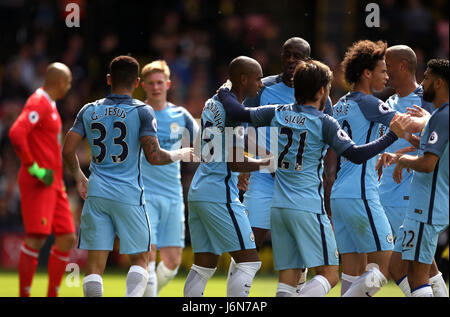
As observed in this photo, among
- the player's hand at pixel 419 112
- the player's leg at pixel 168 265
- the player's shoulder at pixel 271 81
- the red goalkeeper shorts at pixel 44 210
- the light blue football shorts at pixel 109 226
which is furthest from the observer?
the player's leg at pixel 168 265

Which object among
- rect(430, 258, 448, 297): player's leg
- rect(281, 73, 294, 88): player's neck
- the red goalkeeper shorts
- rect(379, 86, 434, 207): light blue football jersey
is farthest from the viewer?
the red goalkeeper shorts

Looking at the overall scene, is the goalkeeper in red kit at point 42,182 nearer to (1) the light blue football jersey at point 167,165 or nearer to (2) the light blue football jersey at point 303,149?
(1) the light blue football jersey at point 167,165

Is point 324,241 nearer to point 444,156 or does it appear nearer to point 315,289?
point 315,289

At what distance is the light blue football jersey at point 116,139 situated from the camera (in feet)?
20.5

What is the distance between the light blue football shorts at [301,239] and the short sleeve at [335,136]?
1.73ft

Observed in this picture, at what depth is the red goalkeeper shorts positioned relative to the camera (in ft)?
26.4

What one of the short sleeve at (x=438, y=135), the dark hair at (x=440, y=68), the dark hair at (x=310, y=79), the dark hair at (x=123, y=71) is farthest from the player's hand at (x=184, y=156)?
the dark hair at (x=440, y=68)

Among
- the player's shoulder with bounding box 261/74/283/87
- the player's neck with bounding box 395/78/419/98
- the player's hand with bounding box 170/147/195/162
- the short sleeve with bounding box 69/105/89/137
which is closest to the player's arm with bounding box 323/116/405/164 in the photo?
the player's hand with bounding box 170/147/195/162

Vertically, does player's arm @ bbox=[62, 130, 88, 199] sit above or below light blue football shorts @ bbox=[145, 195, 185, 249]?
above

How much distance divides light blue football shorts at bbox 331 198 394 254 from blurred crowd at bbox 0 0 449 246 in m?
7.72

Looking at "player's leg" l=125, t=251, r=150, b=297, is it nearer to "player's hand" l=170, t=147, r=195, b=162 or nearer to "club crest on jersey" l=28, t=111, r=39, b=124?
"player's hand" l=170, t=147, r=195, b=162

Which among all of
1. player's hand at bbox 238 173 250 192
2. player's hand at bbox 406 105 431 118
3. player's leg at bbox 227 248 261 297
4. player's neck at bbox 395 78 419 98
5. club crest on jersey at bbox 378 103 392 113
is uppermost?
player's neck at bbox 395 78 419 98

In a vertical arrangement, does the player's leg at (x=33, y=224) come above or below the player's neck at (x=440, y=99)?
below

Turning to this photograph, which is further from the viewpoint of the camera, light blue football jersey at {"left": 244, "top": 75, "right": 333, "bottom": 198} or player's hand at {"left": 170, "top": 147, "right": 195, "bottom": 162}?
light blue football jersey at {"left": 244, "top": 75, "right": 333, "bottom": 198}
